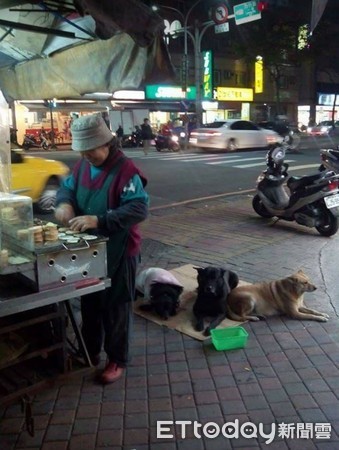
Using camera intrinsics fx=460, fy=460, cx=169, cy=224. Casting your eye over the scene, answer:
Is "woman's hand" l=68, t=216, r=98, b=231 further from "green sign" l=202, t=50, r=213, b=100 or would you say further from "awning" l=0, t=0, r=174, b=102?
"green sign" l=202, t=50, r=213, b=100

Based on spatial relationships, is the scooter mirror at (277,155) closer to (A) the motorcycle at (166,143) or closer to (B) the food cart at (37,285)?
(B) the food cart at (37,285)

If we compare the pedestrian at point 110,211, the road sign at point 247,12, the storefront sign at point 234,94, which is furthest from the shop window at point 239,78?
the pedestrian at point 110,211

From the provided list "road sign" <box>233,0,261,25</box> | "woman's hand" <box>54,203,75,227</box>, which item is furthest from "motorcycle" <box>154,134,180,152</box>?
"woman's hand" <box>54,203,75,227</box>

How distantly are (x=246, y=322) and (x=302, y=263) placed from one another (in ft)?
6.09

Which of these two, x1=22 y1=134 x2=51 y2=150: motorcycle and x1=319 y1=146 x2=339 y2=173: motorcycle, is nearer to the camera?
x1=319 y1=146 x2=339 y2=173: motorcycle

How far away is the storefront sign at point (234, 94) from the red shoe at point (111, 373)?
3512cm

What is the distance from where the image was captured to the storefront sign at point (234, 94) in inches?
1438

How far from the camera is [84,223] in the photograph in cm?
275

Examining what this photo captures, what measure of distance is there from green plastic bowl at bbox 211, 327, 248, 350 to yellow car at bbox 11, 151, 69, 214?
17.1 ft

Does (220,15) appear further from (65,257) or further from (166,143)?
(65,257)

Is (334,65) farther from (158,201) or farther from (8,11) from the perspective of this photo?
(8,11)

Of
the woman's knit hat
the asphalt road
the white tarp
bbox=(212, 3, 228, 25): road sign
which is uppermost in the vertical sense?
bbox=(212, 3, 228, 25): road sign

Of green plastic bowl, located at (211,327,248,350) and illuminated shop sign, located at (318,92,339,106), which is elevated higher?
illuminated shop sign, located at (318,92,339,106)

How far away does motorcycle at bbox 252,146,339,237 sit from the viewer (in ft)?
22.2
